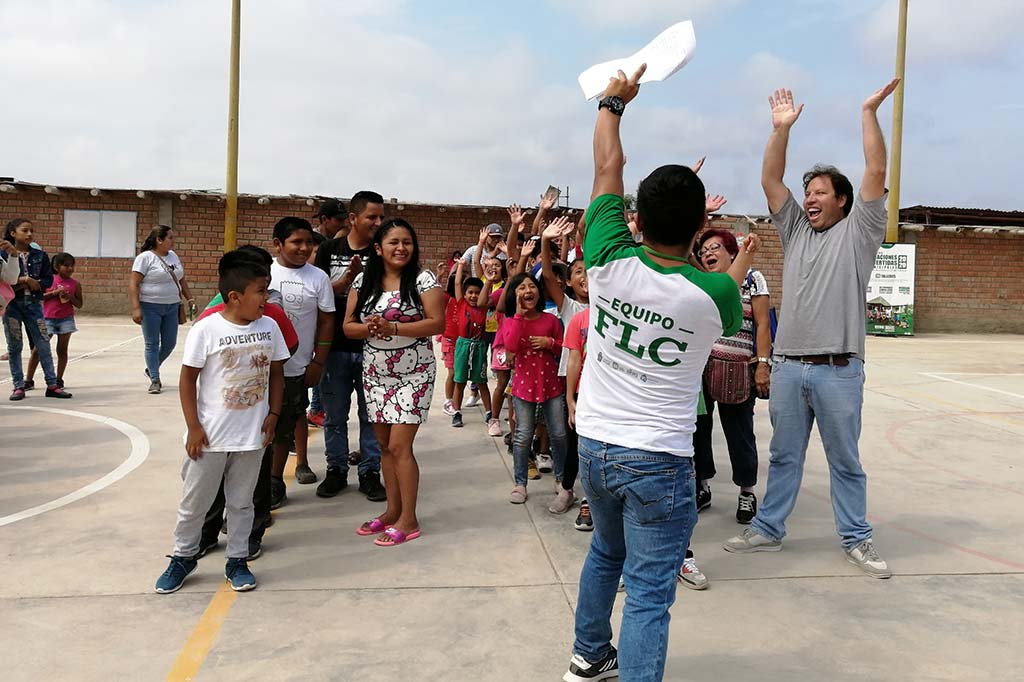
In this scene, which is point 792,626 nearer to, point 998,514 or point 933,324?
point 998,514

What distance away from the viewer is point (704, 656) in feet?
10.5

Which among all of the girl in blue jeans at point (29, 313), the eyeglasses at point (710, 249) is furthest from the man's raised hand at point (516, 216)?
the girl in blue jeans at point (29, 313)

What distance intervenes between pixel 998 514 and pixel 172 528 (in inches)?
202

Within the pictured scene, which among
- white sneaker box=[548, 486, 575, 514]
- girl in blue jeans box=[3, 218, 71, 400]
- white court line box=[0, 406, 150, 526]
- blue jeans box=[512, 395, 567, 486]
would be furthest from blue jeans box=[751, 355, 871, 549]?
girl in blue jeans box=[3, 218, 71, 400]

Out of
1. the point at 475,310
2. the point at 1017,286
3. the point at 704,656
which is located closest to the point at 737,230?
the point at 1017,286

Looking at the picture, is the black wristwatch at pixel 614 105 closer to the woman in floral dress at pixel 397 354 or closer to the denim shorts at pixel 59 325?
the woman in floral dress at pixel 397 354

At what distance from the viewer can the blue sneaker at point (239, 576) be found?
3.70m

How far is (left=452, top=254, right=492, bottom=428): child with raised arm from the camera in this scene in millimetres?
7508

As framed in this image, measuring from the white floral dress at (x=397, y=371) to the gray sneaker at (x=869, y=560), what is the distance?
241 centimetres

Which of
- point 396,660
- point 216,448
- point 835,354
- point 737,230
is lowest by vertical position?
point 396,660

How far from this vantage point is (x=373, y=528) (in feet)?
14.9

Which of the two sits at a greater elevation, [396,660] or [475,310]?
[475,310]

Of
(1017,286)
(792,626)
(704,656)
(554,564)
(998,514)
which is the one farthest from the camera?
(1017,286)

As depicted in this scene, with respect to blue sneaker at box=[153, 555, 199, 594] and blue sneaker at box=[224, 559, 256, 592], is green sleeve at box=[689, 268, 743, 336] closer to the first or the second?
blue sneaker at box=[224, 559, 256, 592]
